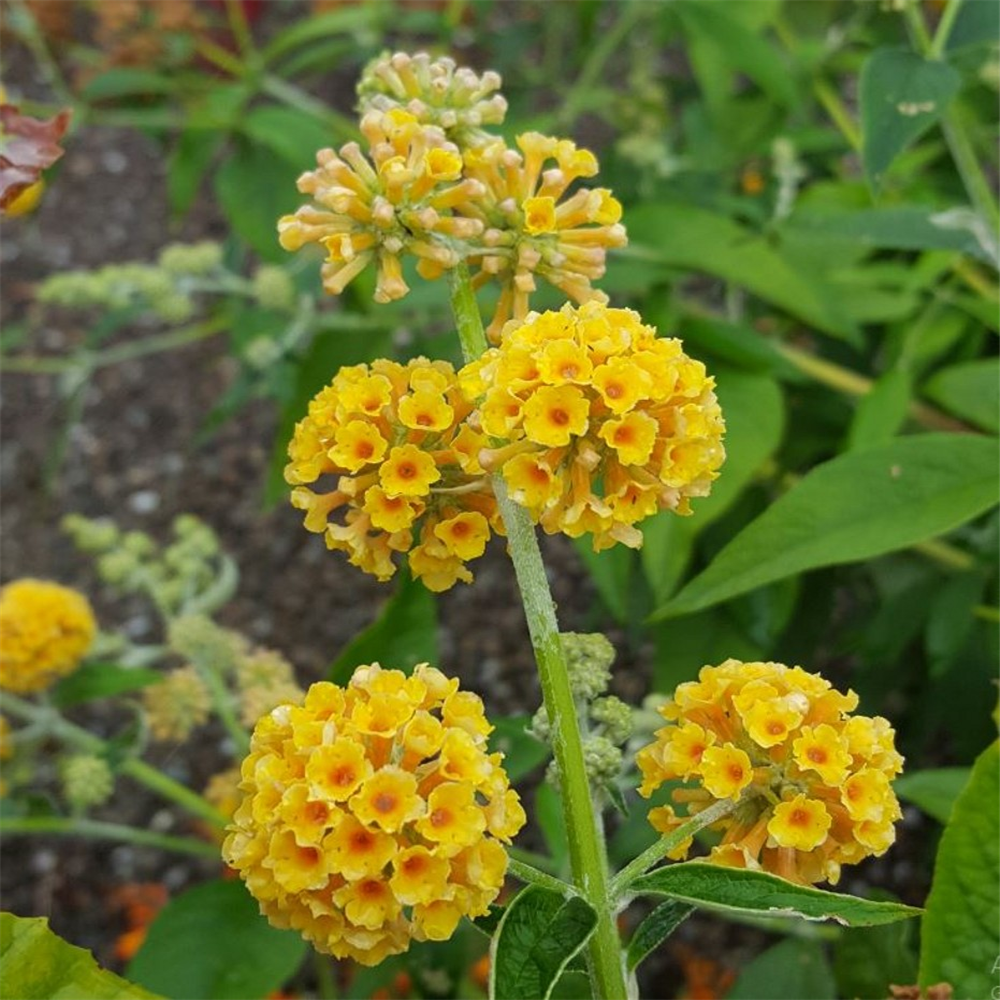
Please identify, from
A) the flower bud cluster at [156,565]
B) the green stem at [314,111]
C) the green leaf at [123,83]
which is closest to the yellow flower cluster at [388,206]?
the flower bud cluster at [156,565]

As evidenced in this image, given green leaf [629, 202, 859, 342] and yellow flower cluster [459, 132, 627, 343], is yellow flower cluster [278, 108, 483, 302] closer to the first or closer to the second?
yellow flower cluster [459, 132, 627, 343]

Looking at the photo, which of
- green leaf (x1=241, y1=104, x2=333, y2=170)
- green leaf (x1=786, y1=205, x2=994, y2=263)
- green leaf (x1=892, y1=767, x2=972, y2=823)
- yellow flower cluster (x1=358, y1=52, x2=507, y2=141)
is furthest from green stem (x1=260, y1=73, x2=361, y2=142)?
green leaf (x1=892, y1=767, x2=972, y2=823)

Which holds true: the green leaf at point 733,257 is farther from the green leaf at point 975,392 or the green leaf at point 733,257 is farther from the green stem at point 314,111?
the green stem at point 314,111

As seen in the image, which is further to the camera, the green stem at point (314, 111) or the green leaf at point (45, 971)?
the green stem at point (314, 111)

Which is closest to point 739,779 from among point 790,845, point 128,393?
point 790,845

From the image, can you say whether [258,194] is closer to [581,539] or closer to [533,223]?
[581,539]
